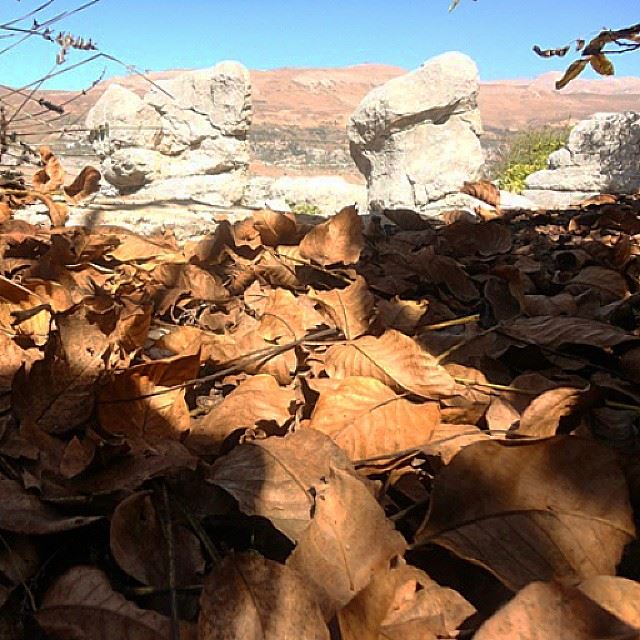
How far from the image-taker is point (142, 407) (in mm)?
701

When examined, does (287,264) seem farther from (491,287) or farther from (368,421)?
(368,421)

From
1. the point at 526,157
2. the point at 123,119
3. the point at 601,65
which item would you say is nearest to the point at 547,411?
the point at 601,65

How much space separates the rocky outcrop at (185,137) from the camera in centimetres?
1273

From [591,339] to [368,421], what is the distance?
1.02ft

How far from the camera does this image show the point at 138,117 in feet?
43.6

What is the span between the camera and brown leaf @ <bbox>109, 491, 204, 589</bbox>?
524mm

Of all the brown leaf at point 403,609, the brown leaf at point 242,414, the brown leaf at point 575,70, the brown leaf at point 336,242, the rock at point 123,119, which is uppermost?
the rock at point 123,119

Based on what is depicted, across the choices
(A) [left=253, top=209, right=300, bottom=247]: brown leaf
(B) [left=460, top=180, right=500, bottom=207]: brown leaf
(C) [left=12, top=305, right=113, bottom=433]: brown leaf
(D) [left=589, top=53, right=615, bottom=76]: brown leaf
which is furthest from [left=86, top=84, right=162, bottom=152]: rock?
(C) [left=12, top=305, right=113, bottom=433]: brown leaf

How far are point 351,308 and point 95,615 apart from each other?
0.55 metres

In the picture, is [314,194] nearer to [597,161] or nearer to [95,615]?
[597,161]

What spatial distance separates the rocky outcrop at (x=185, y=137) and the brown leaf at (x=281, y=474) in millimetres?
12323

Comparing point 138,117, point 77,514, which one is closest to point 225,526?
point 77,514

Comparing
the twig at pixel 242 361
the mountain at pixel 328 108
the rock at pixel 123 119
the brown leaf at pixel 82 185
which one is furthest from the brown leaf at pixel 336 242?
the mountain at pixel 328 108

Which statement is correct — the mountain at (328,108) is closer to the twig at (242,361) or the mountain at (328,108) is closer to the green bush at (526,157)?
the green bush at (526,157)
